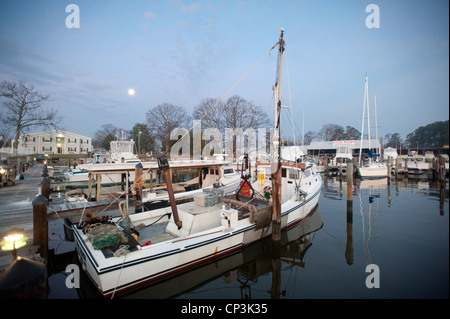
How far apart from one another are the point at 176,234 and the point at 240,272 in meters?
2.79

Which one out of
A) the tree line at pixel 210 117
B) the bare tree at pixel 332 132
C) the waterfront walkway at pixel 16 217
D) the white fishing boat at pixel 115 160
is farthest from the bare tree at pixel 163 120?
the bare tree at pixel 332 132

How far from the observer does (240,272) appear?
288 inches

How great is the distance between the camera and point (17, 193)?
46.0 feet

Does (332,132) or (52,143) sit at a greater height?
(332,132)

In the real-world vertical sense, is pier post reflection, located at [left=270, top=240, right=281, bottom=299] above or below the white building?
below

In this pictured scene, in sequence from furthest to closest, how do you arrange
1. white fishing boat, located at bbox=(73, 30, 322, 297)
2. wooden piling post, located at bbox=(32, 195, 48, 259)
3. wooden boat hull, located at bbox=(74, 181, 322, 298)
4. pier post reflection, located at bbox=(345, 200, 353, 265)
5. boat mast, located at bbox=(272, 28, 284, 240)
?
boat mast, located at bbox=(272, 28, 284, 240) → pier post reflection, located at bbox=(345, 200, 353, 265) → wooden piling post, located at bbox=(32, 195, 48, 259) → white fishing boat, located at bbox=(73, 30, 322, 297) → wooden boat hull, located at bbox=(74, 181, 322, 298)

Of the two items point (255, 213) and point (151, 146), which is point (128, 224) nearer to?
point (255, 213)

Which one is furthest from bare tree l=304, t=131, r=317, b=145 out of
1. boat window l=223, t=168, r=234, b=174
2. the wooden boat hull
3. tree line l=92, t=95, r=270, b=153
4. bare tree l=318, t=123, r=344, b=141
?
the wooden boat hull

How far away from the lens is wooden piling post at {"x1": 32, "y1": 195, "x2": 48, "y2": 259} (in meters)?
6.70

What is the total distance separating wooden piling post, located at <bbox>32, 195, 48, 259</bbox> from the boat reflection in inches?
68.8

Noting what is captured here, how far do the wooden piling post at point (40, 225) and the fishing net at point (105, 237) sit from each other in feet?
5.39

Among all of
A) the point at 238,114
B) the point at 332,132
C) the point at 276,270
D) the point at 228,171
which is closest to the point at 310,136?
the point at 332,132

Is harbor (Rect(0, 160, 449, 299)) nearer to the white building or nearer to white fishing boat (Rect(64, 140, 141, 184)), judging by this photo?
white fishing boat (Rect(64, 140, 141, 184))

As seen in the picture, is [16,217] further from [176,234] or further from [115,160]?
[115,160]
